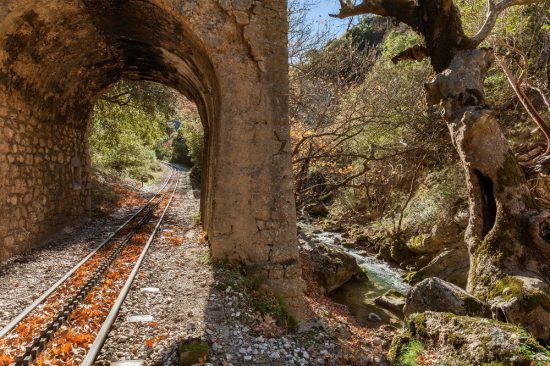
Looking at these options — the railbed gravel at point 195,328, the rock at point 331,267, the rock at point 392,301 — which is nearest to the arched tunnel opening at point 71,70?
the railbed gravel at point 195,328

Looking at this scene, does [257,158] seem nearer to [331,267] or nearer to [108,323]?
[108,323]

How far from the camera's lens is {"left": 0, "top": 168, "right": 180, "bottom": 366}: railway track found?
3.88 m

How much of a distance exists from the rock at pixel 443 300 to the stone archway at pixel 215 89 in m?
1.91

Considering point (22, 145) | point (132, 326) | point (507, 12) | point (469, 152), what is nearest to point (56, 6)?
point (22, 145)

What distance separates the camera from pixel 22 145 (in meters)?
7.97

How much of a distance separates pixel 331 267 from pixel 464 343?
6.67 meters

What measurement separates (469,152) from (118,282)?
5901 millimetres

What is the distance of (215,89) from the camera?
6.76m

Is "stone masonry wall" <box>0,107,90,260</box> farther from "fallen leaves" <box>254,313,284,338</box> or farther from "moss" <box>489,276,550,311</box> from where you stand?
"moss" <box>489,276,550,311</box>

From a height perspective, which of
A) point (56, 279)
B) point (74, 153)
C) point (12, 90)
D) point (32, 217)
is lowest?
point (56, 279)

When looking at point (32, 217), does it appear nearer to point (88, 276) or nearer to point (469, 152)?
point (88, 276)

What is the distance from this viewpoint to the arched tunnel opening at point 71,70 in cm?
664

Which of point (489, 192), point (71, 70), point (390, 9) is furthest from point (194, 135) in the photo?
point (489, 192)

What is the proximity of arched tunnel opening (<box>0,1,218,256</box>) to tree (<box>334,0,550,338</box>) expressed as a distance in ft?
13.3
